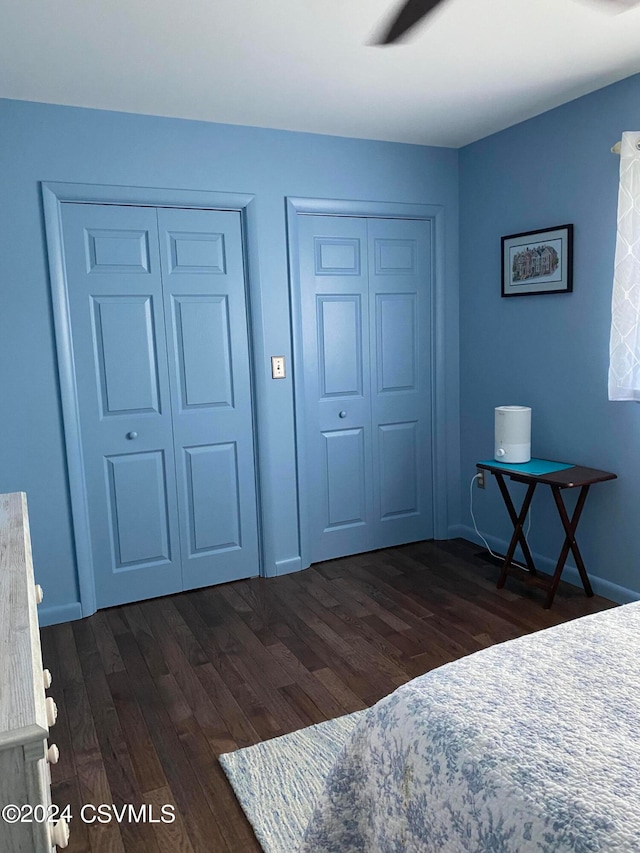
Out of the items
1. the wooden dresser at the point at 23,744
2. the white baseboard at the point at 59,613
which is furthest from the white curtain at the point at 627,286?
the white baseboard at the point at 59,613

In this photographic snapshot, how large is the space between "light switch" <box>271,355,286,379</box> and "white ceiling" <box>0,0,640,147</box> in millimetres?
1199

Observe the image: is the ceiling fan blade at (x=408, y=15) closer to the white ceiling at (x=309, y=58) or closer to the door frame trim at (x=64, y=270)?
the white ceiling at (x=309, y=58)

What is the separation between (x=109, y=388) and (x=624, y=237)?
2494 mm

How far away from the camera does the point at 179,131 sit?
10.6ft

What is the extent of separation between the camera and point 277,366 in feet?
11.8

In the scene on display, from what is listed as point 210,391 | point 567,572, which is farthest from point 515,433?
point 210,391

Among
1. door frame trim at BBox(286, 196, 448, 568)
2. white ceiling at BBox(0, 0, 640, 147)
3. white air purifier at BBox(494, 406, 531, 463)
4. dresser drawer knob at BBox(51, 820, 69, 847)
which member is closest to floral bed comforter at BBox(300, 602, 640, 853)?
dresser drawer knob at BBox(51, 820, 69, 847)

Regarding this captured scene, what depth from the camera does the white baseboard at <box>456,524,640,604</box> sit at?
315 cm

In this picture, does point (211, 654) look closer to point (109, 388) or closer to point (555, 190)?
point (109, 388)

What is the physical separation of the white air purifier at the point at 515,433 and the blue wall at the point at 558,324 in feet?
0.68

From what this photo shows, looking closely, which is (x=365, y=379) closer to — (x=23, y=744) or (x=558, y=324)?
(x=558, y=324)

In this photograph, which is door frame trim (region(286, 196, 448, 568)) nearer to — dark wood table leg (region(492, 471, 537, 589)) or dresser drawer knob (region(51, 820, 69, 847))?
dark wood table leg (region(492, 471, 537, 589))

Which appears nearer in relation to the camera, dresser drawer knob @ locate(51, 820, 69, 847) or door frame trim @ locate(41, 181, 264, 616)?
dresser drawer knob @ locate(51, 820, 69, 847)

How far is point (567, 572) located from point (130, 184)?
2.96m
